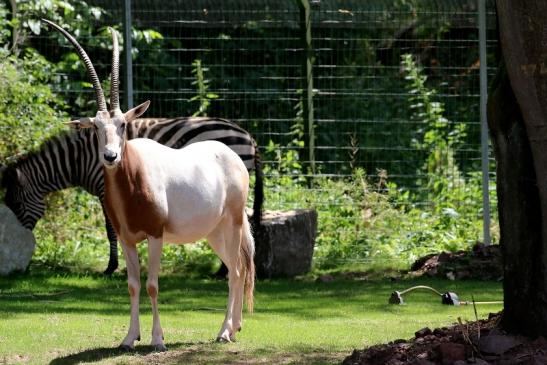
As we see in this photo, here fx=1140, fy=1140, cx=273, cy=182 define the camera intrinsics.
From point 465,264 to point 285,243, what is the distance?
202 cm

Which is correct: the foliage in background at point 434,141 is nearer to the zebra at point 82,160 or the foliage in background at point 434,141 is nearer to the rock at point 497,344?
the zebra at point 82,160

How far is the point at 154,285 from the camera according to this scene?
8.13 meters

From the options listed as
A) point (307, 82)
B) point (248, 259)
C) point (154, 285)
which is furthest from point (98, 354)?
point (307, 82)

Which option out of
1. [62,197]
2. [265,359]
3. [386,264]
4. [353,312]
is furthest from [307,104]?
[265,359]

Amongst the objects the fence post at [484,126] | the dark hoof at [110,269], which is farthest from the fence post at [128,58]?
the fence post at [484,126]

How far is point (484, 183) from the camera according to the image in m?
13.9

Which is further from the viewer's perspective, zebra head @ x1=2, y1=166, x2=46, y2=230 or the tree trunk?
zebra head @ x1=2, y1=166, x2=46, y2=230

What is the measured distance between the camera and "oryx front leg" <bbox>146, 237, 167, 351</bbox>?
26.1ft

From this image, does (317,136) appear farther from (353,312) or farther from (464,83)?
(353,312)

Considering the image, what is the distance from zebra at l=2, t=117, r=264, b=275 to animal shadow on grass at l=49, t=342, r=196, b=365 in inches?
198

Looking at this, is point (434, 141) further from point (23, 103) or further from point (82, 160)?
point (23, 103)

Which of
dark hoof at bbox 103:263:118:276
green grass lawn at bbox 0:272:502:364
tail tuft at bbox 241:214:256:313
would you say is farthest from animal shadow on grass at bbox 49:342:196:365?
dark hoof at bbox 103:263:118:276

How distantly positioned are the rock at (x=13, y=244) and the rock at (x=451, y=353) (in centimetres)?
712

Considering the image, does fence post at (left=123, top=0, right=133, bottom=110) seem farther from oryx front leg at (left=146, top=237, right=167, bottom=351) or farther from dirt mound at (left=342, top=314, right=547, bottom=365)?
dirt mound at (left=342, top=314, right=547, bottom=365)
